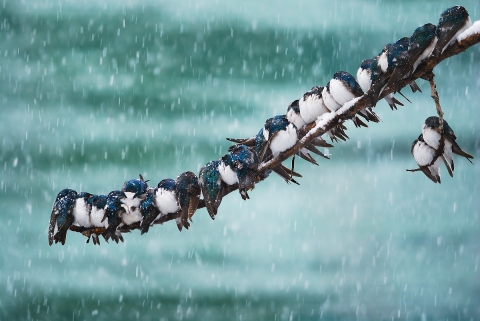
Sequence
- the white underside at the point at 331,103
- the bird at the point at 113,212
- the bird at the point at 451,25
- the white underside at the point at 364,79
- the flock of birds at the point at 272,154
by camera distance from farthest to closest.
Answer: the bird at the point at 113,212
the white underside at the point at 331,103
the white underside at the point at 364,79
the flock of birds at the point at 272,154
the bird at the point at 451,25

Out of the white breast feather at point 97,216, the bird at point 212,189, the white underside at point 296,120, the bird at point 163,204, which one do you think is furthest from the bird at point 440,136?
the white breast feather at point 97,216

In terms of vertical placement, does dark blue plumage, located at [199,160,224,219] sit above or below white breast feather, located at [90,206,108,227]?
above

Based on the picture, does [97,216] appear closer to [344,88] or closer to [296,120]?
[296,120]

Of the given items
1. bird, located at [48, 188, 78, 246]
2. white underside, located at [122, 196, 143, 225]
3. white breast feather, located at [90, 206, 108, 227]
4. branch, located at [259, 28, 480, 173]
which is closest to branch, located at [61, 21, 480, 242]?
branch, located at [259, 28, 480, 173]

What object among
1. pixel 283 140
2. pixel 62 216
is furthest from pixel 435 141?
pixel 62 216

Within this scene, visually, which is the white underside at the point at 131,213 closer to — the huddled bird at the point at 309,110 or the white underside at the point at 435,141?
the huddled bird at the point at 309,110

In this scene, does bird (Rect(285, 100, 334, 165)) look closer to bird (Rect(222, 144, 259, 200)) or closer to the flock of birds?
the flock of birds
